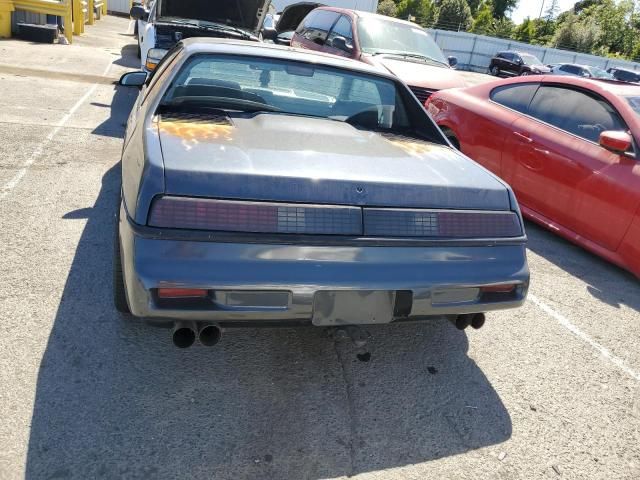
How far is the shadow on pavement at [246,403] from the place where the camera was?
7.04 feet

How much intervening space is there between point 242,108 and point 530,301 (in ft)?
7.87

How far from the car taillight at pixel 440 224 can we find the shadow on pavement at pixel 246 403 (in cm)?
83

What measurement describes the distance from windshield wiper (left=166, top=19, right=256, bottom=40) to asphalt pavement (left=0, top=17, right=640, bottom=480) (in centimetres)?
549

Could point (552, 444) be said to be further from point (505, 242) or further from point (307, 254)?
point (307, 254)

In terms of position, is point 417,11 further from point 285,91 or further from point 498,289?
point 498,289

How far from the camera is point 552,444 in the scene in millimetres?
2484

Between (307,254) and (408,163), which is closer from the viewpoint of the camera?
(307,254)

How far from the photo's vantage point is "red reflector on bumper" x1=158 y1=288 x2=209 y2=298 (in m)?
2.14

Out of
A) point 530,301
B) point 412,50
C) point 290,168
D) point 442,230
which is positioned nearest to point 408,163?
point 442,230

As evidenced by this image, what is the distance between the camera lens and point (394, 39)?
27.0 feet

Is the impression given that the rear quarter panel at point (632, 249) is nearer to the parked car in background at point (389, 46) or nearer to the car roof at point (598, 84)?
the car roof at point (598, 84)

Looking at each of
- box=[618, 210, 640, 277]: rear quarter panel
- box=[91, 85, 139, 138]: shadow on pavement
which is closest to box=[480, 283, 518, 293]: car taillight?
box=[618, 210, 640, 277]: rear quarter panel

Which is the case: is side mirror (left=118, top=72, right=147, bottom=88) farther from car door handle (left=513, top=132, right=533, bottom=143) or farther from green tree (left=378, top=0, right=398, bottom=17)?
green tree (left=378, top=0, right=398, bottom=17)

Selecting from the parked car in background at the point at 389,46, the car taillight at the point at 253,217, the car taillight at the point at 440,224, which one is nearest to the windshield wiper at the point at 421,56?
the parked car in background at the point at 389,46
